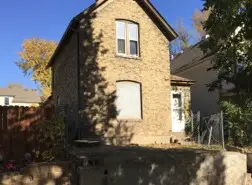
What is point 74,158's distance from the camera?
940cm

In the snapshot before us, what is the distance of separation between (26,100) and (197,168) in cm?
5929

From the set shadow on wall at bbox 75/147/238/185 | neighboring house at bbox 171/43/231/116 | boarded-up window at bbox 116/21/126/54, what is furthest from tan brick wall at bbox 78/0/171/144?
shadow on wall at bbox 75/147/238/185

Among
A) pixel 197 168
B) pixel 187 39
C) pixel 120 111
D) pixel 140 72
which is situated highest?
pixel 187 39

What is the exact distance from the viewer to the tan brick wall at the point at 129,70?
17.0 meters

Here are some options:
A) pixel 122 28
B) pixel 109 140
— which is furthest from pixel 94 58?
pixel 109 140

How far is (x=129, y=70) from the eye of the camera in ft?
59.1

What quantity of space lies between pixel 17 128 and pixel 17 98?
57.8m

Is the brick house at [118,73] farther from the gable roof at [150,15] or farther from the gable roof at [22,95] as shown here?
the gable roof at [22,95]

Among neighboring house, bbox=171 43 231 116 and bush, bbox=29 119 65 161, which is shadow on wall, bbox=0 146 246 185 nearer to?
bush, bbox=29 119 65 161

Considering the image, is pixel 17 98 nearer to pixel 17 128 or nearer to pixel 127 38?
pixel 127 38

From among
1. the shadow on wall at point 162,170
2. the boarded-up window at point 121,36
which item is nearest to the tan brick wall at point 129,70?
the boarded-up window at point 121,36

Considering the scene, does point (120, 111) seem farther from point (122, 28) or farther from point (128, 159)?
point (128, 159)

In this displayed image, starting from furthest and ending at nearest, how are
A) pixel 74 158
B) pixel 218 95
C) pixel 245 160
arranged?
pixel 218 95 < pixel 245 160 < pixel 74 158

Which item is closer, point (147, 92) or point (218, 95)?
point (147, 92)
